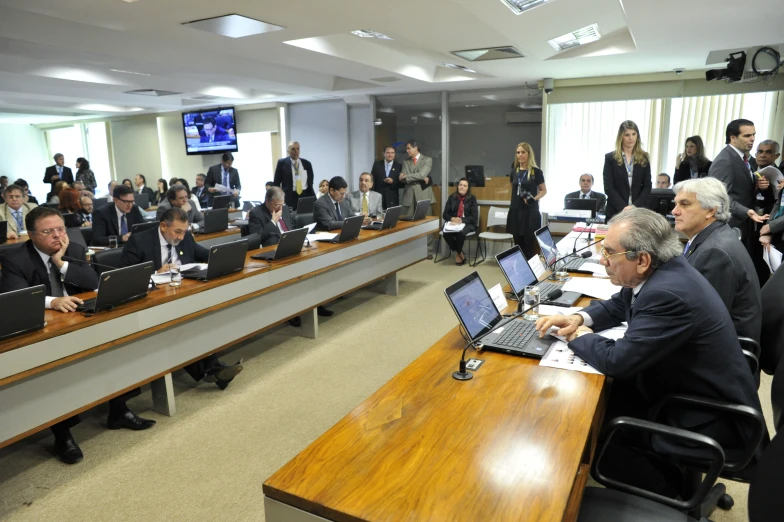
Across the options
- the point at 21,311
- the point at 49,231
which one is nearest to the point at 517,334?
the point at 21,311

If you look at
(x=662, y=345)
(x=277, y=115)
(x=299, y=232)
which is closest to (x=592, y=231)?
(x=299, y=232)

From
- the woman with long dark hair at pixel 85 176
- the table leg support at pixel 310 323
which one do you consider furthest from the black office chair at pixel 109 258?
the woman with long dark hair at pixel 85 176

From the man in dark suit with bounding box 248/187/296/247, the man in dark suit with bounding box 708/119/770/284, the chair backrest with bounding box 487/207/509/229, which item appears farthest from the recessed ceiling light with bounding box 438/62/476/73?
the man in dark suit with bounding box 708/119/770/284

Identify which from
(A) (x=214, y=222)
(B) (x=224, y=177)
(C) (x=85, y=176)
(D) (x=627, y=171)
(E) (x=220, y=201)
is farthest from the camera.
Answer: (C) (x=85, y=176)

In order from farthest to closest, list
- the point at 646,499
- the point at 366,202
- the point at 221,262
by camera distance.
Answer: the point at 366,202, the point at 221,262, the point at 646,499

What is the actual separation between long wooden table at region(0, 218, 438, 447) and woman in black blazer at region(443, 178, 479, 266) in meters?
2.90

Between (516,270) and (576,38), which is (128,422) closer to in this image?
(516,270)

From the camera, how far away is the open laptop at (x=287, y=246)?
3693mm

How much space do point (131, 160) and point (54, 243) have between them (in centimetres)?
992

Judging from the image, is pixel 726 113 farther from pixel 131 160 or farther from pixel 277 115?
pixel 131 160

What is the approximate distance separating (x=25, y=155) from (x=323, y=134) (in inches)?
346

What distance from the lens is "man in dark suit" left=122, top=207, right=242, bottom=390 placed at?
328 centimetres

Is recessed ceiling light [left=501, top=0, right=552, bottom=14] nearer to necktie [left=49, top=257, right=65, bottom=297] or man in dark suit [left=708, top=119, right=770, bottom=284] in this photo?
man in dark suit [left=708, top=119, right=770, bottom=284]

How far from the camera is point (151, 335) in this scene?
276 centimetres
